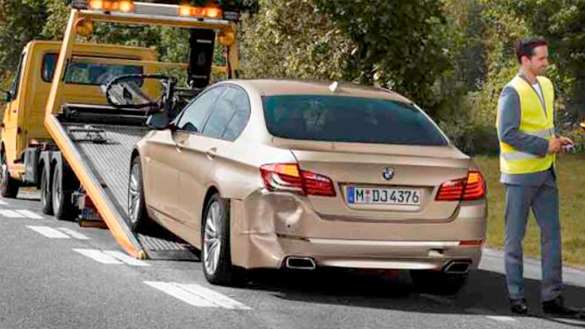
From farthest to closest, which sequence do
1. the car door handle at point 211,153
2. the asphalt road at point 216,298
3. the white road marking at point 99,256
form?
the white road marking at point 99,256 < the car door handle at point 211,153 < the asphalt road at point 216,298

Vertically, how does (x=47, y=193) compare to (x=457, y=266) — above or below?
below

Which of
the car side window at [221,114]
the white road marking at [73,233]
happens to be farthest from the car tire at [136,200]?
the car side window at [221,114]

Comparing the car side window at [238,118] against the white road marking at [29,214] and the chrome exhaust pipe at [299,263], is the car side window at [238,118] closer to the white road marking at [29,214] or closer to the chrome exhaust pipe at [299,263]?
the chrome exhaust pipe at [299,263]

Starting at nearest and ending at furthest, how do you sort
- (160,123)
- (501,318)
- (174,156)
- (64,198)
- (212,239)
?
(501,318)
(212,239)
(174,156)
(160,123)
(64,198)

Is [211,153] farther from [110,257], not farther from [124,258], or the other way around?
[110,257]

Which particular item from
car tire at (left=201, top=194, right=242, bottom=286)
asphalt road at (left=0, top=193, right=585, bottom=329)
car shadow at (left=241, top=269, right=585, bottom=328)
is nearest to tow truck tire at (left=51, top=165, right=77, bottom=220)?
asphalt road at (left=0, top=193, right=585, bottom=329)

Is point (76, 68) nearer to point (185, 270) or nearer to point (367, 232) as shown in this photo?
point (185, 270)

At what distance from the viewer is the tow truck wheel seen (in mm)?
20267

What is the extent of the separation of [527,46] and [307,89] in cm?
188

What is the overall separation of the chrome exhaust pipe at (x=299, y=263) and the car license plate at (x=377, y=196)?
0.45 metres

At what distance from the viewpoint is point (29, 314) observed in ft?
28.4

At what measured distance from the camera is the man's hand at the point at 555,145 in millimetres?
9219

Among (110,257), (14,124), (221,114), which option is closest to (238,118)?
(221,114)

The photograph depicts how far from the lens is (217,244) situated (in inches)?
393
